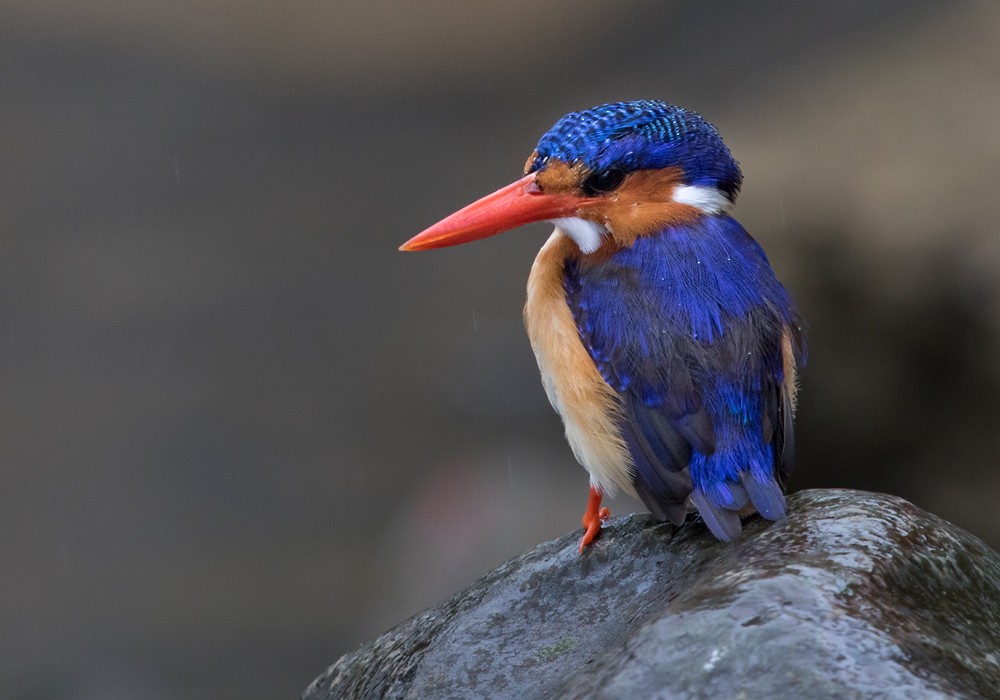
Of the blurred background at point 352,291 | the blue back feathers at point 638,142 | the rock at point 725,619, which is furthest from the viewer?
the blurred background at point 352,291

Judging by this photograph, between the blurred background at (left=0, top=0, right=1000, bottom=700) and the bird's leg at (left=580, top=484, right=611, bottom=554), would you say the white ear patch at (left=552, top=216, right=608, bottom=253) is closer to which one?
the bird's leg at (left=580, top=484, right=611, bottom=554)

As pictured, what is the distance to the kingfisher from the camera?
2.37 metres

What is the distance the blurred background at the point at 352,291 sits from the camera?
480 centimetres

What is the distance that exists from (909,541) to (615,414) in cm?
65

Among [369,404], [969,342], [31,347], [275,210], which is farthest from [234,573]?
[969,342]

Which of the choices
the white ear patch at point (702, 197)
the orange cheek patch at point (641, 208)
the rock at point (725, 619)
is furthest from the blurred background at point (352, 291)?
the rock at point (725, 619)

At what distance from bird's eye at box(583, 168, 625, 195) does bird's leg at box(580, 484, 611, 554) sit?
26.9 inches

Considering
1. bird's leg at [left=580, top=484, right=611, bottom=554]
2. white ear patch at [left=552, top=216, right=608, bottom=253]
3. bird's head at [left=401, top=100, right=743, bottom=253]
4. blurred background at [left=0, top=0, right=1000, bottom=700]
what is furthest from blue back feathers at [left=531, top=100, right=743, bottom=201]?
blurred background at [left=0, top=0, right=1000, bottom=700]

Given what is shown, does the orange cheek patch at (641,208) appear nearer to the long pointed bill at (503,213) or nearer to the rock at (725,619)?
the long pointed bill at (503,213)

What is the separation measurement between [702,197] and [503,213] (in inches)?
18.0

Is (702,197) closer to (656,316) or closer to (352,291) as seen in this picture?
(656,316)

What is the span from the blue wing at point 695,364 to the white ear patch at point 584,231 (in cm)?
6

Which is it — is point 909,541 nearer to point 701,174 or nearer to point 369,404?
point 701,174

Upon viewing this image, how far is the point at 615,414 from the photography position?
2.47 m
